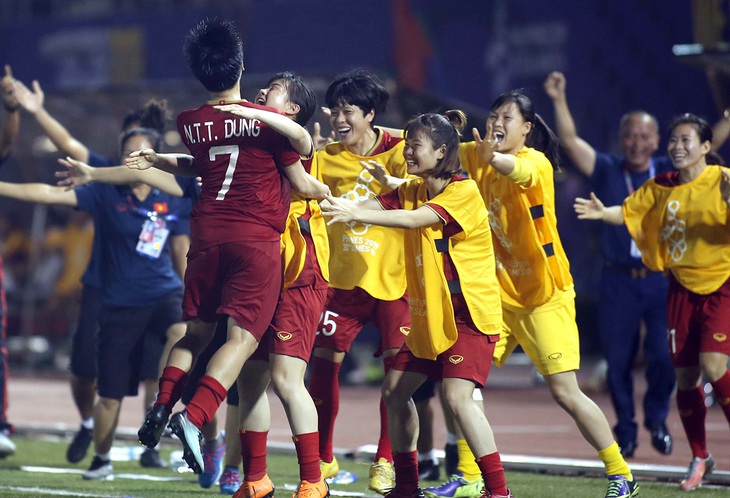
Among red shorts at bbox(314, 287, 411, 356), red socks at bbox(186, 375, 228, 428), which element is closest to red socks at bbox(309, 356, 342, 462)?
red shorts at bbox(314, 287, 411, 356)

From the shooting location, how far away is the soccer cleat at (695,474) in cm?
733

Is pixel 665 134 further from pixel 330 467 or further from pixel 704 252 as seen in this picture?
pixel 330 467

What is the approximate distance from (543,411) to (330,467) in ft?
21.2

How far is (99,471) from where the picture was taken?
25.6 feet

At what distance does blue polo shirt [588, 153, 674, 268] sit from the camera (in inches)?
372

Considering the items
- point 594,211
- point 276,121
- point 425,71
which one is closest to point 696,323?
point 594,211

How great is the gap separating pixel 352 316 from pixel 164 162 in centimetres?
172

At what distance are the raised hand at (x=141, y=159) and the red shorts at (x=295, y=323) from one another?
1.00 metres

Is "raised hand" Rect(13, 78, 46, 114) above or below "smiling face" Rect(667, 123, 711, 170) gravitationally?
above

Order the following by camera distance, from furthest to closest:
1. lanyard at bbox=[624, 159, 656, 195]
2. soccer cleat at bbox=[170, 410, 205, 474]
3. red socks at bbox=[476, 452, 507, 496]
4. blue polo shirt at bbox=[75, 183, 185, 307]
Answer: lanyard at bbox=[624, 159, 656, 195], blue polo shirt at bbox=[75, 183, 185, 307], red socks at bbox=[476, 452, 507, 496], soccer cleat at bbox=[170, 410, 205, 474]

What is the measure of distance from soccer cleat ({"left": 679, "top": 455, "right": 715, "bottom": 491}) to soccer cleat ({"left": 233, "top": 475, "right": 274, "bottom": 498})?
9.08 feet

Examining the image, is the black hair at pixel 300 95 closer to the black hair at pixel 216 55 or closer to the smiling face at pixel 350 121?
the black hair at pixel 216 55

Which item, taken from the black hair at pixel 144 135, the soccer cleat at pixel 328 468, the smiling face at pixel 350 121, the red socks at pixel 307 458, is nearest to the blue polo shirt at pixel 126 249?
the black hair at pixel 144 135

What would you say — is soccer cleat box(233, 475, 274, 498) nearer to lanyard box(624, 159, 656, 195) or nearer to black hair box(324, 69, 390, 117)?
black hair box(324, 69, 390, 117)
